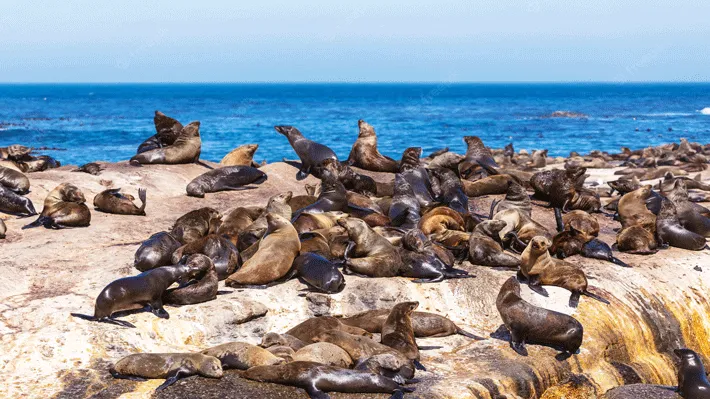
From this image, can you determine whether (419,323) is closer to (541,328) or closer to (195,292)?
(541,328)

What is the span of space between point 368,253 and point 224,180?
482 centimetres

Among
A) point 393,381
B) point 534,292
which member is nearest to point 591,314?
point 534,292

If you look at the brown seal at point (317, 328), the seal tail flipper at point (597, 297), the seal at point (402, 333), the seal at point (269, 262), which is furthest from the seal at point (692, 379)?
the seal at point (269, 262)

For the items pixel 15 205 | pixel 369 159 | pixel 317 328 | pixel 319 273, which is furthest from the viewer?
pixel 369 159

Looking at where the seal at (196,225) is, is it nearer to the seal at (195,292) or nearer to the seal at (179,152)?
the seal at (195,292)

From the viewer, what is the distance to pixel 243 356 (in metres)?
5.77

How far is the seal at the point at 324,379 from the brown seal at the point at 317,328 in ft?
2.91

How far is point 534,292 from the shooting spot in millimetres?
7641

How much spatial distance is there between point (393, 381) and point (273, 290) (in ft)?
7.48

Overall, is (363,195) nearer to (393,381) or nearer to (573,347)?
(573,347)

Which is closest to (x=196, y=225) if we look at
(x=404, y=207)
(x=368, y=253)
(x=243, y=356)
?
(x=368, y=253)

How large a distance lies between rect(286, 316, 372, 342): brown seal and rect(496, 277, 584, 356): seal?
1.27m

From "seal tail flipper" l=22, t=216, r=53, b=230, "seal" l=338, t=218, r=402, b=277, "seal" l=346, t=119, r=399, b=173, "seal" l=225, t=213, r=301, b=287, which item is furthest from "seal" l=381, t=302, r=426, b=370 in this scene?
"seal" l=346, t=119, r=399, b=173

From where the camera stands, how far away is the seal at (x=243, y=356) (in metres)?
5.71
